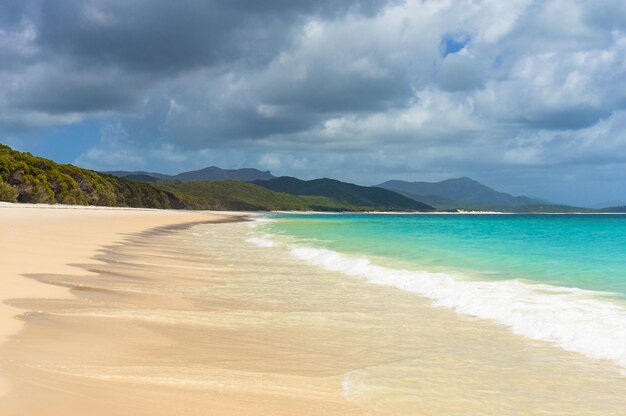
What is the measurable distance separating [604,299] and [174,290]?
33.4 ft

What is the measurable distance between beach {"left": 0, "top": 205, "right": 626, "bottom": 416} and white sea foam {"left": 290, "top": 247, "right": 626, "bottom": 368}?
1.27 feet

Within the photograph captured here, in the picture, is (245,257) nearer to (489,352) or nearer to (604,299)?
(604,299)

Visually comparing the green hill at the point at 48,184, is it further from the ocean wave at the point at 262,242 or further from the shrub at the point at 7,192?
the ocean wave at the point at 262,242

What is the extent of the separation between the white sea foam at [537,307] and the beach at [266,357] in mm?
386

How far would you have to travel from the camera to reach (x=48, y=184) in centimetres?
8494

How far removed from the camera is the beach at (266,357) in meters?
5.21

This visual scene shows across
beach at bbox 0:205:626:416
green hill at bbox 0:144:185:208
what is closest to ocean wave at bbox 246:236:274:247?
beach at bbox 0:205:626:416

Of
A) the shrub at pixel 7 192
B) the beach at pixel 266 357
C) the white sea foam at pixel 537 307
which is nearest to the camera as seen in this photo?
the beach at pixel 266 357

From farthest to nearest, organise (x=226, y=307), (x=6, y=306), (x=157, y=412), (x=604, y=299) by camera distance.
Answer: (x=604, y=299), (x=226, y=307), (x=6, y=306), (x=157, y=412)

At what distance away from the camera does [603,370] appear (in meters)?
6.98

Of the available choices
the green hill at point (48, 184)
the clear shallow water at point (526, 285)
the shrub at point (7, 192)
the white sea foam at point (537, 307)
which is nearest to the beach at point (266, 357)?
the white sea foam at point (537, 307)

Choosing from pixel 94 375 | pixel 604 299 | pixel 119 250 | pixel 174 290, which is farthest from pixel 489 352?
pixel 119 250

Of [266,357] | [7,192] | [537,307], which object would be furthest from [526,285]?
[7,192]

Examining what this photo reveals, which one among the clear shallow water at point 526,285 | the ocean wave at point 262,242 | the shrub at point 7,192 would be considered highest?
the shrub at point 7,192
